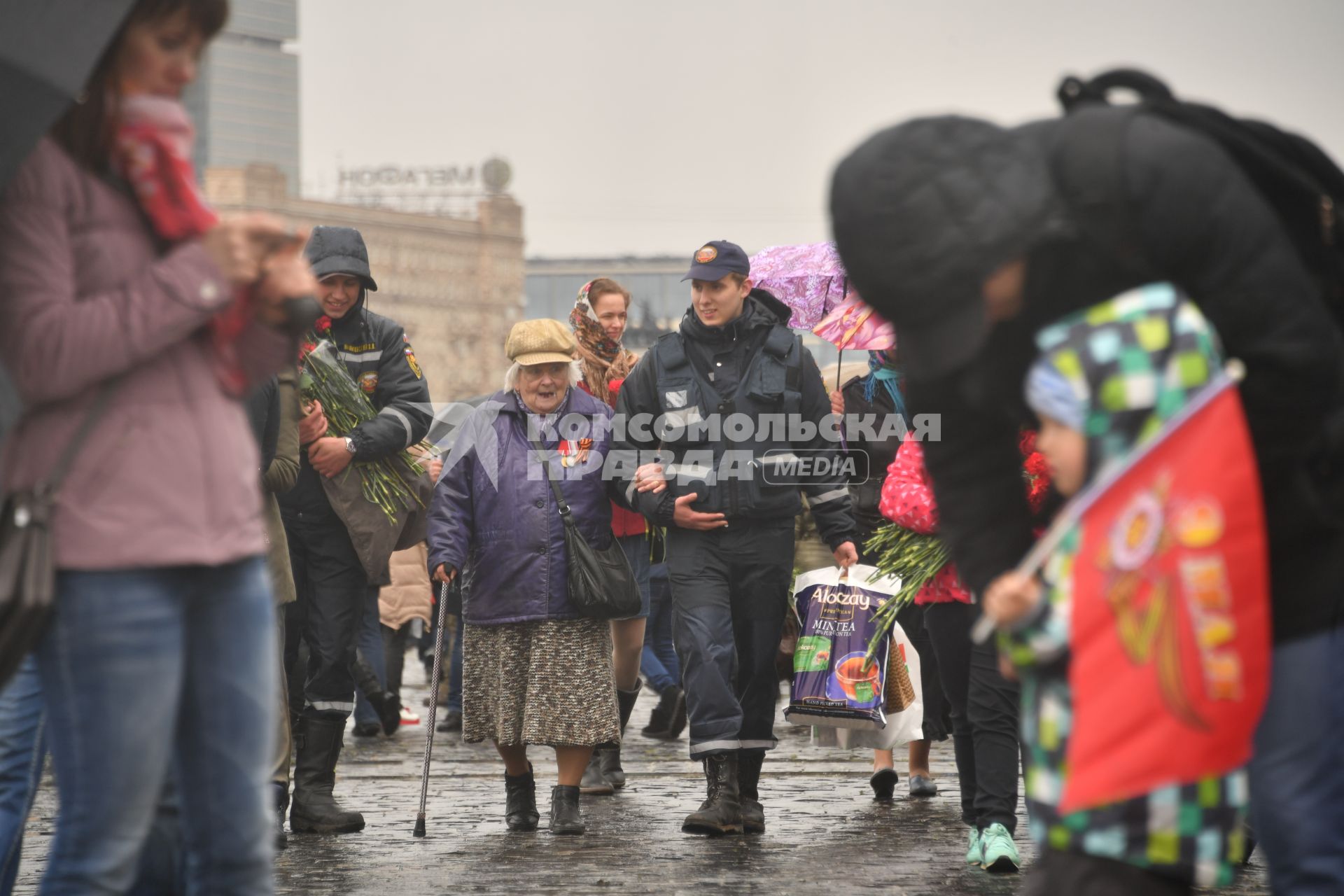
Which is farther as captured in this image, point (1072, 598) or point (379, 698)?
point (379, 698)

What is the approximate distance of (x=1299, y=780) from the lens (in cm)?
331

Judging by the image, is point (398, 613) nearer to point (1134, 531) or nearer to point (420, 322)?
point (1134, 531)

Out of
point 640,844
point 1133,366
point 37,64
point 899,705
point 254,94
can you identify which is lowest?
point 640,844

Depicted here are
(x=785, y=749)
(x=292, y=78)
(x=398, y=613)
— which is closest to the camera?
(x=785, y=749)

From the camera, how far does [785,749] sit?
33.6 ft

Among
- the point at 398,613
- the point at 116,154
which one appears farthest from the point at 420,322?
the point at 116,154

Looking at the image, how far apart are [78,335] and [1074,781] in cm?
184

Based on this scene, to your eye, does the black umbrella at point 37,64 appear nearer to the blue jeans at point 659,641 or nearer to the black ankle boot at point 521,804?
the black ankle boot at point 521,804

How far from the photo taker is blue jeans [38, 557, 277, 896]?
3.19m

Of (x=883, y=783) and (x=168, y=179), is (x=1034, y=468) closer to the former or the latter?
(x=883, y=783)

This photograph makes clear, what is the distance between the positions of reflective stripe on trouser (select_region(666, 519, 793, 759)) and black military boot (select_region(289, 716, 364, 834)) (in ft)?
4.77

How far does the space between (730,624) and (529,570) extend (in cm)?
85

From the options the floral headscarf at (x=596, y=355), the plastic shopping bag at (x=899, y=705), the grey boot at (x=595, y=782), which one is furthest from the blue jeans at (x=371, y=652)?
the plastic shopping bag at (x=899, y=705)

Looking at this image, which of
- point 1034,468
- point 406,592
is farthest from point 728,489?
point 406,592
